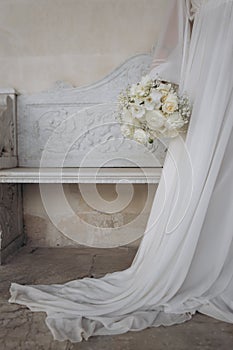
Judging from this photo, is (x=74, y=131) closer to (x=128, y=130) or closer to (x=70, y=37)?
(x=70, y=37)

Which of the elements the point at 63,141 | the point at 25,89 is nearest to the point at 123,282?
the point at 63,141

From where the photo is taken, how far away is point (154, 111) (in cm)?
154

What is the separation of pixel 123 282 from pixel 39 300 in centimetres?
41

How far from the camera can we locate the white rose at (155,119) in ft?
5.04

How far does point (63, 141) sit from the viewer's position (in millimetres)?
2504

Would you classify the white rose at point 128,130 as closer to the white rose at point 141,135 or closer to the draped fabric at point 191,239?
the white rose at point 141,135

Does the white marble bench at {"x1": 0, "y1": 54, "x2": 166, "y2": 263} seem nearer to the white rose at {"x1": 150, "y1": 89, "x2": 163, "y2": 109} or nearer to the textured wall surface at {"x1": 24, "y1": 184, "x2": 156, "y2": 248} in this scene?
the textured wall surface at {"x1": 24, "y1": 184, "x2": 156, "y2": 248}

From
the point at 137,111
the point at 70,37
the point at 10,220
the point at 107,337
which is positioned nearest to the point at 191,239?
the point at 107,337

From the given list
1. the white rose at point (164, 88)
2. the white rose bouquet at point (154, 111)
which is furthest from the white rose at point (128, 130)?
the white rose at point (164, 88)

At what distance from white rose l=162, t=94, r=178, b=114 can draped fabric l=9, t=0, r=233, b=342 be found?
10 centimetres

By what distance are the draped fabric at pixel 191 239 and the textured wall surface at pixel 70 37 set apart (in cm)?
98

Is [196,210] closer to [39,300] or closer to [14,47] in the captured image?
A: [39,300]

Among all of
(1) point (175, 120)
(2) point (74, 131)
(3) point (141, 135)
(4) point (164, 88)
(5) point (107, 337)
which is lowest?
(5) point (107, 337)

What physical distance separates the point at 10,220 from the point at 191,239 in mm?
1404
